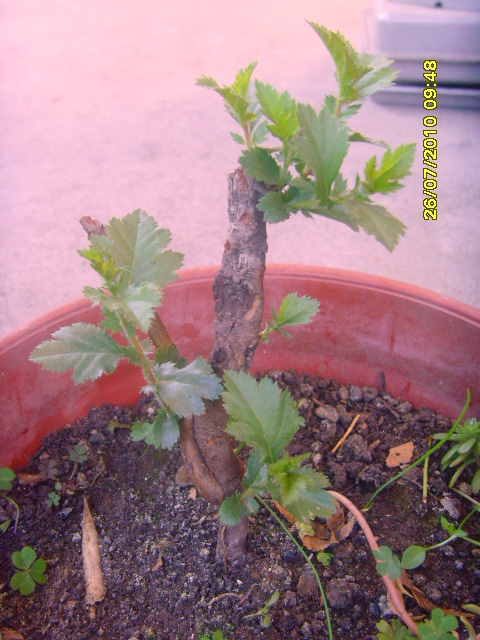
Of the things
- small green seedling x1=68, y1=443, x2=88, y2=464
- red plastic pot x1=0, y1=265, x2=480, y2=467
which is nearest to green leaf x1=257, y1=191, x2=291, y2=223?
red plastic pot x1=0, y1=265, x2=480, y2=467

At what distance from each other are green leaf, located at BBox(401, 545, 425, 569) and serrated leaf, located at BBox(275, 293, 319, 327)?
307mm

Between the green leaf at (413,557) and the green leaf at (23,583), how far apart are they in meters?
0.44

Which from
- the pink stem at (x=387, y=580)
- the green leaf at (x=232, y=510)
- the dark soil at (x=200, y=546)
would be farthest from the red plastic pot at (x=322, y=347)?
the green leaf at (x=232, y=510)

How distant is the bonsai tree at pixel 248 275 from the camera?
1.52ft

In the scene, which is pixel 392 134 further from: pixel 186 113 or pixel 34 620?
pixel 34 620

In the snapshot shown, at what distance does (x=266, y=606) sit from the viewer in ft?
2.19

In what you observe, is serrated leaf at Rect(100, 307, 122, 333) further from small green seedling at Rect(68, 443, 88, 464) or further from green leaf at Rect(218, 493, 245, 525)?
small green seedling at Rect(68, 443, 88, 464)

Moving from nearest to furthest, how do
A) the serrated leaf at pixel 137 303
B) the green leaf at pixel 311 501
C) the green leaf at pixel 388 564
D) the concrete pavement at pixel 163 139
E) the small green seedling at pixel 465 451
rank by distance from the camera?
the serrated leaf at pixel 137 303
the green leaf at pixel 311 501
the green leaf at pixel 388 564
the small green seedling at pixel 465 451
the concrete pavement at pixel 163 139

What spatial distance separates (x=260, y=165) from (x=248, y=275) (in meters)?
0.12

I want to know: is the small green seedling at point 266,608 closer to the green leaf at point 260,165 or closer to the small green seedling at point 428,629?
the small green seedling at point 428,629

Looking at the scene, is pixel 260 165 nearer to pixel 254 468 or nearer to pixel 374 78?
pixel 374 78

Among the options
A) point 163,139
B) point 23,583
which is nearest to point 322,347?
point 23,583

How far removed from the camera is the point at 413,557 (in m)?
0.67

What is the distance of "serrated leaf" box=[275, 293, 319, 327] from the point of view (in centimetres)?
62
